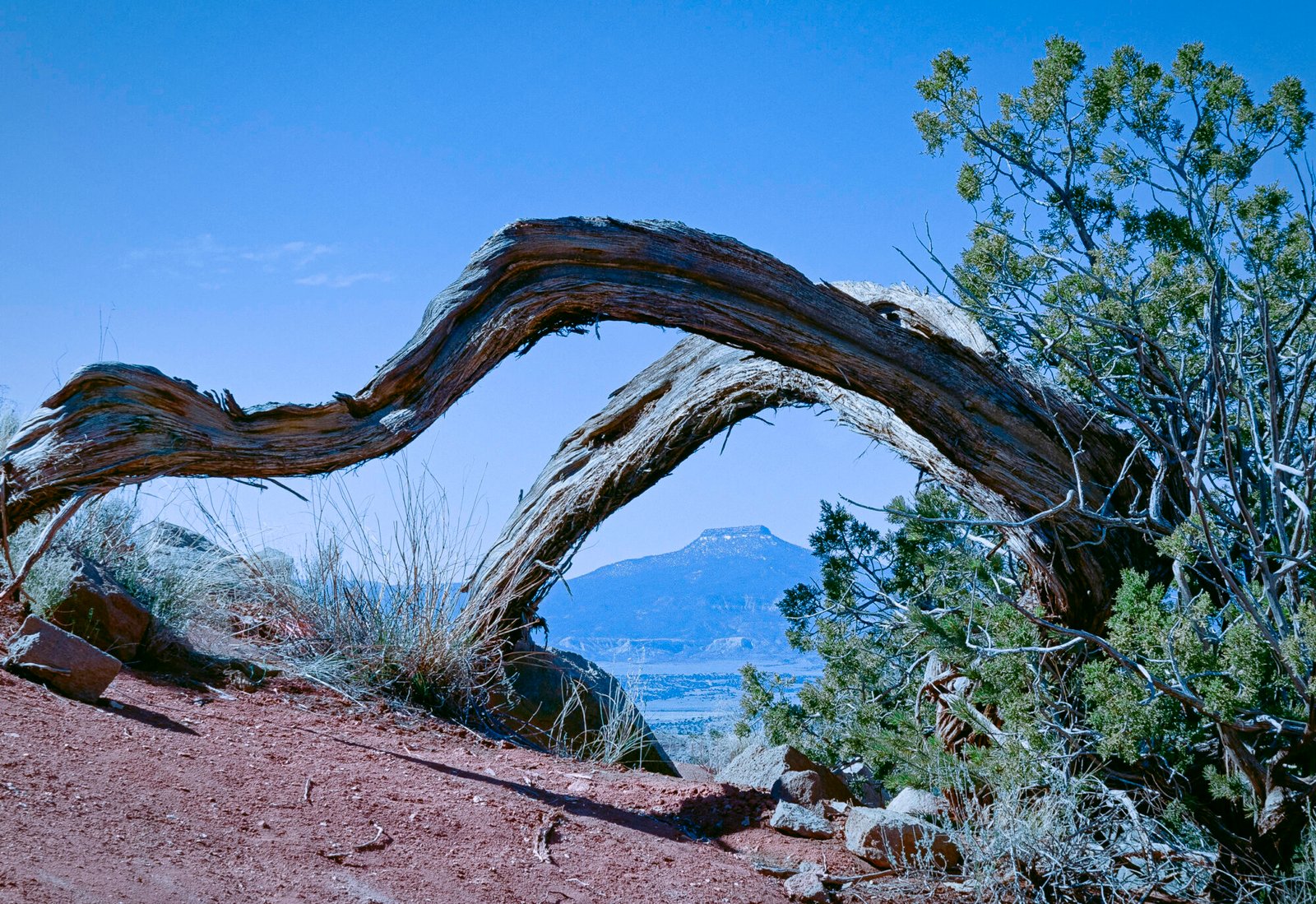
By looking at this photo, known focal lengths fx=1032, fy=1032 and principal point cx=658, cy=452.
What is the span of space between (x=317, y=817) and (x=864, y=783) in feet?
13.3

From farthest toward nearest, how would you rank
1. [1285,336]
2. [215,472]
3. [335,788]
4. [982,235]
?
[982,235] → [1285,336] → [215,472] → [335,788]

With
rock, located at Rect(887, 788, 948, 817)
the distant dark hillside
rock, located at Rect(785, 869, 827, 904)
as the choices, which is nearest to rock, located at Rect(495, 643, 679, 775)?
rock, located at Rect(887, 788, 948, 817)

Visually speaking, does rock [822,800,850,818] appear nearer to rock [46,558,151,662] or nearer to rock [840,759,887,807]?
rock [840,759,887,807]

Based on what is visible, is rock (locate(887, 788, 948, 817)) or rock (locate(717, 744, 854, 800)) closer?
rock (locate(887, 788, 948, 817))

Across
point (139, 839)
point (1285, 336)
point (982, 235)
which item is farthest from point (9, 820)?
point (982, 235)

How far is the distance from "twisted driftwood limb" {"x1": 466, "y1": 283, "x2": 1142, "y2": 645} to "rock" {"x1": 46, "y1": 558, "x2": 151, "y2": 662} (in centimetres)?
179

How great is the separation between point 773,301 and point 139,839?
333 centimetres

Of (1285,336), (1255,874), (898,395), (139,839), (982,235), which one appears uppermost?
(982,235)

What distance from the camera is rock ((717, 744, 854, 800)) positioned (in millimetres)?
4980

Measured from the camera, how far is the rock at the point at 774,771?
4.98 meters

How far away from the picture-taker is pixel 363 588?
6.13m

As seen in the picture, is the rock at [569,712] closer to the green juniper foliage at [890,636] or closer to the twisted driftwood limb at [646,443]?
the twisted driftwood limb at [646,443]

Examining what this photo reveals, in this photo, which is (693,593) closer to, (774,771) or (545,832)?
(774,771)

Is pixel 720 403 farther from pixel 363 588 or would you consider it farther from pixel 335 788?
pixel 335 788
